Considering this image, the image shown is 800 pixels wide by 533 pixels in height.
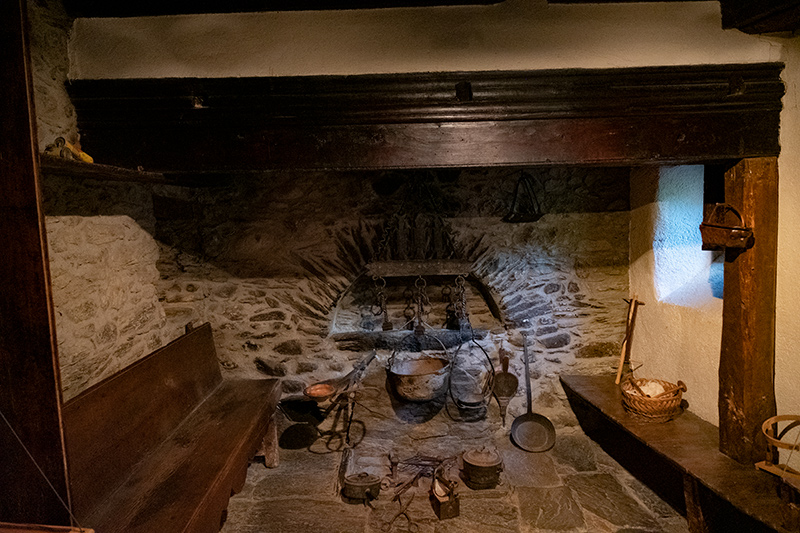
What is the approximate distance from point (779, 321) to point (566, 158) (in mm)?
1494

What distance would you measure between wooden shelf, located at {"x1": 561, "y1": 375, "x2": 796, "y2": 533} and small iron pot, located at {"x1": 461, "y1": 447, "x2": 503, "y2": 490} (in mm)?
880

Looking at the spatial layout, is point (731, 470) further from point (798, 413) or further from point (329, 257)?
point (329, 257)

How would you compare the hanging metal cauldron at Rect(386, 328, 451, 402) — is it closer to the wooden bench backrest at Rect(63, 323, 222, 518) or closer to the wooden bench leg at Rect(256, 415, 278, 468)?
the wooden bench leg at Rect(256, 415, 278, 468)

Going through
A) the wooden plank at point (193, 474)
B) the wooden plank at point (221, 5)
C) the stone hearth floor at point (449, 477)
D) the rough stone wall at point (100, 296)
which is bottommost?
the stone hearth floor at point (449, 477)

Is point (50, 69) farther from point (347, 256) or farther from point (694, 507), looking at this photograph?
point (694, 507)

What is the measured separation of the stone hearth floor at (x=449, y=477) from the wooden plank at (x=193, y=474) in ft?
1.56

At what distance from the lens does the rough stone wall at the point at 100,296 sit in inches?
95.4

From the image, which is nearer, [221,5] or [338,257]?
[221,5]

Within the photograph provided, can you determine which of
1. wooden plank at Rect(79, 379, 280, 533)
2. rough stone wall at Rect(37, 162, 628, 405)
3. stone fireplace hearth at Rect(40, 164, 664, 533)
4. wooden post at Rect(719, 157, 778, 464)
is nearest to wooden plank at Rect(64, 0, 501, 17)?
stone fireplace hearth at Rect(40, 164, 664, 533)

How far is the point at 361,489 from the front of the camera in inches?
119

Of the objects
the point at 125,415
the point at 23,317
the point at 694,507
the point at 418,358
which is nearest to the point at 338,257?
the point at 418,358

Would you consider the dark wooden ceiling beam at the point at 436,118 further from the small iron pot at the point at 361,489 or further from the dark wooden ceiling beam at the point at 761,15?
the small iron pot at the point at 361,489

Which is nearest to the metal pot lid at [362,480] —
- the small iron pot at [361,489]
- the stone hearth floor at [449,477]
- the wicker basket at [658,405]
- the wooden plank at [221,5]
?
the small iron pot at [361,489]

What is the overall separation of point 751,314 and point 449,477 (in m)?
2.21
